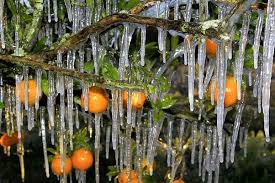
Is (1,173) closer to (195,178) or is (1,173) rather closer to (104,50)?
(195,178)

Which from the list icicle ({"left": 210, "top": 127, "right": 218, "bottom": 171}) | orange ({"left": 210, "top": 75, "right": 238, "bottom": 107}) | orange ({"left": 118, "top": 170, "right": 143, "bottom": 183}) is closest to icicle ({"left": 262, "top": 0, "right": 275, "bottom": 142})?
orange ({"left": 210, "top": 75, "right": 238, "bottom": 107})

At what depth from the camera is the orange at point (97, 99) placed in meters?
2.35

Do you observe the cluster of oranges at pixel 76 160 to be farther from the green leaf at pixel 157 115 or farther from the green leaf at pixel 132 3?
the green leaf at pixel 132 3

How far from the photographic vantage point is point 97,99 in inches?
94.2

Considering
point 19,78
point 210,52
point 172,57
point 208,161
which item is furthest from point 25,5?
point 208,161

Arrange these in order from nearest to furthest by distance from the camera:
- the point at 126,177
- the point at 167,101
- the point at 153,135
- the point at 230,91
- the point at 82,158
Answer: the point at 230,91
the point at 167,101
the point at 153,135
the point at 126,177
the point at 82,158

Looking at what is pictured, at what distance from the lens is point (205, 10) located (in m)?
1.92

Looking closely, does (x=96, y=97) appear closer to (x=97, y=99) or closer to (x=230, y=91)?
(x=97, y=99)

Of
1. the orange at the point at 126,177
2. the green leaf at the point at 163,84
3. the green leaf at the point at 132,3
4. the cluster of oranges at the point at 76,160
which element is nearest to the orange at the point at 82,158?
the cluster of oranges at the point at 76,160

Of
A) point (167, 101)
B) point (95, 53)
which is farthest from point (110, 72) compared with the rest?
point (167, 101)

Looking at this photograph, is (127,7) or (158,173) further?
(158,173)

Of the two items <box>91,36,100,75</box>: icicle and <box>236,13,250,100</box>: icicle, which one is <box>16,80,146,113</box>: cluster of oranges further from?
<box>236,13,250,100</box>: icicle

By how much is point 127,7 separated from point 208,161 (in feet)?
4.20

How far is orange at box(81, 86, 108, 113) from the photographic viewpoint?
7.71 ft
